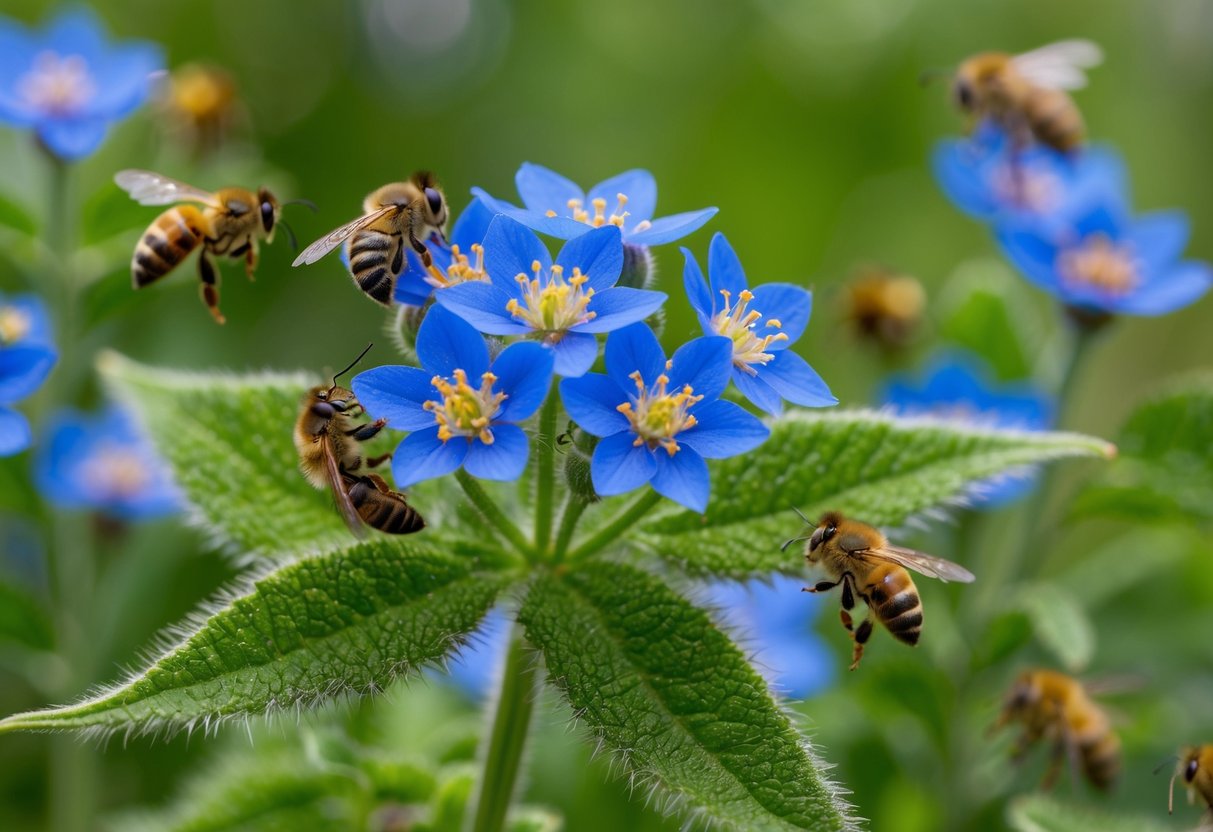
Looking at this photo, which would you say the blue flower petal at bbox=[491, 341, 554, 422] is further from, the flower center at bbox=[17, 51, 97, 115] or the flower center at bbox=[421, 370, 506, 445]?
the flower center at bbox=[17, 51, 97, 115]

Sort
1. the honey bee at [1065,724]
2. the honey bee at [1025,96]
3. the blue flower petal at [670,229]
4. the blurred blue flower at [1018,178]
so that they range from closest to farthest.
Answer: the blue flower petal at [670,229], the honey bee at [1065,724], the blurred blue flower at [1018,178], the honey bee at [1025,96]

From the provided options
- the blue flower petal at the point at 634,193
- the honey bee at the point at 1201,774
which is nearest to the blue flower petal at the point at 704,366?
the blue flower petal at the point at 634,193

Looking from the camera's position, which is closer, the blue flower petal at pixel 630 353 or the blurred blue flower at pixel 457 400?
the blurred blue flower at pixel 457 400

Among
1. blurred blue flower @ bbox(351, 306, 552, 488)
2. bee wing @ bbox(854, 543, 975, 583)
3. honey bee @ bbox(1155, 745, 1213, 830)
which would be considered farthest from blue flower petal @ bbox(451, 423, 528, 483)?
honey bee @ bbox(1155, 745, 1213, 830)

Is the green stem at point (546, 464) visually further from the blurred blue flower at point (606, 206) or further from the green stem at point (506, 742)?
the blurred blue flower at point (606, 206)

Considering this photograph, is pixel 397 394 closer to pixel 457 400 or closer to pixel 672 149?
pixel 457 400

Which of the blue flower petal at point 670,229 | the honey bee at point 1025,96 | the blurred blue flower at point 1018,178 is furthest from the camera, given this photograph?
the honey bee at point 1025,96

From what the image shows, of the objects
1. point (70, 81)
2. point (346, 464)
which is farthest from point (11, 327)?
point (70, 81)
